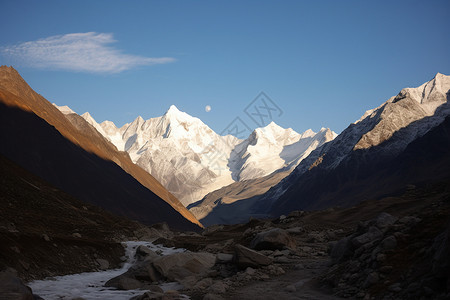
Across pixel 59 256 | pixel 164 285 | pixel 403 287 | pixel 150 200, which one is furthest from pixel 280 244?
pixel 150 200

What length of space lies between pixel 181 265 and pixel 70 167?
122834 mm

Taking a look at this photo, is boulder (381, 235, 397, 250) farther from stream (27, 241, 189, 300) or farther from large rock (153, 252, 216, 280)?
large rock (153, 252, 216, 280)

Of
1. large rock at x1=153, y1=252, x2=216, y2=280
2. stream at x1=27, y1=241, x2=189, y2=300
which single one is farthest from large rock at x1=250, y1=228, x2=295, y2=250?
stream at x1=27, y1=241, x2=189, y2=300

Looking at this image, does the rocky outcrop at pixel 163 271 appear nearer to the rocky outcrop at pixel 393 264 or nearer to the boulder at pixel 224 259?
the boulder at pixel 224 259


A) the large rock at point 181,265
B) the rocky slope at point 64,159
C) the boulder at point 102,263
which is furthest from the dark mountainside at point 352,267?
the rocky slope at point 64,159

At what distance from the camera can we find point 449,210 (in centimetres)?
1786

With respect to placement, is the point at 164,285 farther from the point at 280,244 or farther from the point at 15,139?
the point at 15,139

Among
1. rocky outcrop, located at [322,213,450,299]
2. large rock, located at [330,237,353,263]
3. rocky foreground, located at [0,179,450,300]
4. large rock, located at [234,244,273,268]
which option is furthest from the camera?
large rock, located at [234,244,273,268]

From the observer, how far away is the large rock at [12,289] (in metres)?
17.2

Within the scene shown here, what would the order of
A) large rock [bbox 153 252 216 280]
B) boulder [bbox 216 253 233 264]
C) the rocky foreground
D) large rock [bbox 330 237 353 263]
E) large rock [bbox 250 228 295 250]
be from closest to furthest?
the rocky foreground < large rock [bbox 330 237 353 263] < boulder [bbox 216 253 233 264] < large rock [bbox 153 252 216 280] < large rock [bbox 250 228 295 250]

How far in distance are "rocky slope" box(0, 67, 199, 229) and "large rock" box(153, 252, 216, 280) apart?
10811 centimetres

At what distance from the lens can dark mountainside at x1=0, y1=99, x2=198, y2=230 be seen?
416 feet

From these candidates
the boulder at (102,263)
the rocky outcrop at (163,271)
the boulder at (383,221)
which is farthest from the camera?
the boulder at (102,263)

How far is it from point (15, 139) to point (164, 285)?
11922cm
